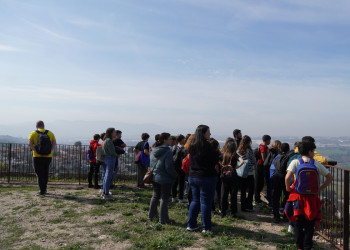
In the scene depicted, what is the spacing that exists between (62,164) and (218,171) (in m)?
7.98

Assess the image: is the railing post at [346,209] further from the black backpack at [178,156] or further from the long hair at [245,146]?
the black backpack at [178,156]

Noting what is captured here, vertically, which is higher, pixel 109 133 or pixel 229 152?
pixel 109 133

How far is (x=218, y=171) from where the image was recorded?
272 inches

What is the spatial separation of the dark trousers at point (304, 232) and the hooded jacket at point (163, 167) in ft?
8.33

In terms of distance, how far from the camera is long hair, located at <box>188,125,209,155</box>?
17.7ft

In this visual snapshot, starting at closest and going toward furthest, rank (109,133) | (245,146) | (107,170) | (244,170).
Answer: (244,170) < (245,146) < (107,170) < (109,133)

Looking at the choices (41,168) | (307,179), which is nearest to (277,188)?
(307,179)

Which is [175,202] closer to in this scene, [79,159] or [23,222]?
[23,222]

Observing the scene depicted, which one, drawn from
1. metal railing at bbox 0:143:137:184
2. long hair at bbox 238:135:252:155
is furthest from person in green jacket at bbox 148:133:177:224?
metal railing at bbox 0:143:137:184

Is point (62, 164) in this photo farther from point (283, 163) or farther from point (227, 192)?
point (283, 163)

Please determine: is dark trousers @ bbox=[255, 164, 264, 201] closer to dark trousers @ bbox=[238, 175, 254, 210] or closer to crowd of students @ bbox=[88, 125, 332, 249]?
crowd of students @ bbox=[88, 125, 332, 249]

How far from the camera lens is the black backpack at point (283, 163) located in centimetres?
596

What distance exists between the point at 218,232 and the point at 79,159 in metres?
7.41

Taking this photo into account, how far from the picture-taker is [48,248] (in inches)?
197
